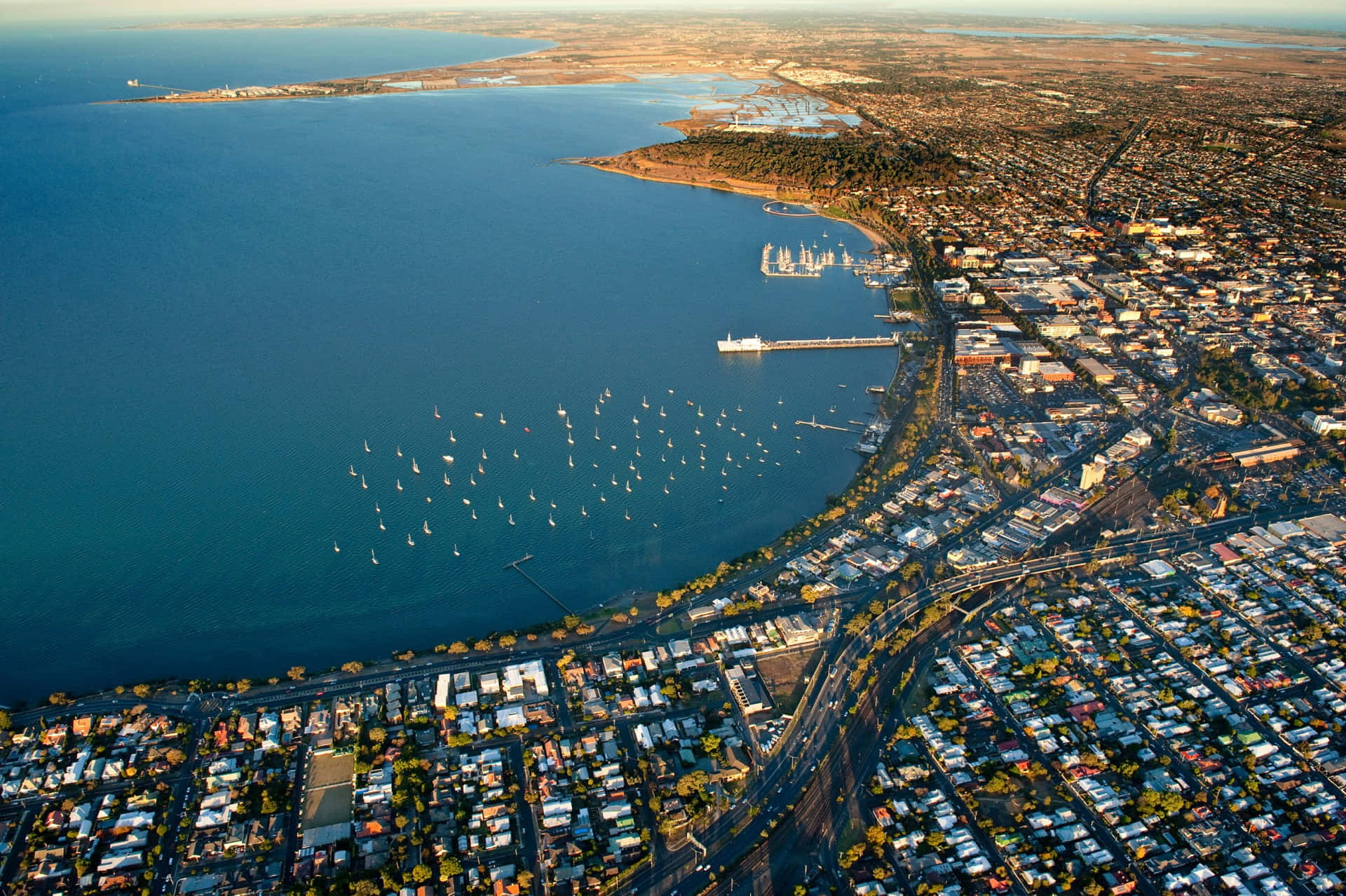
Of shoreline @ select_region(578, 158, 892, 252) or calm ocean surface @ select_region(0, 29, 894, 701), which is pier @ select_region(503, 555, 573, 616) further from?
shoreline @ select_region(578, 158, 892, 252)

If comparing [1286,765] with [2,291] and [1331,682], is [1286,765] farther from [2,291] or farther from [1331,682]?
[2,291]

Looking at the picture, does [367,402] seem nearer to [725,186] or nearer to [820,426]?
[820,426]

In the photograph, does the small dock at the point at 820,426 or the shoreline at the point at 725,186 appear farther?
the shoreline at the point at 725,186

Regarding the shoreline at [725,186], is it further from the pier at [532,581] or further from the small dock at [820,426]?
the pier at [532,581]

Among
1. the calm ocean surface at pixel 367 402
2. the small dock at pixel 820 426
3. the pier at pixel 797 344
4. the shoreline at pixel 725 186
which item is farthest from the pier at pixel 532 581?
the shoreline at pixel 725 186

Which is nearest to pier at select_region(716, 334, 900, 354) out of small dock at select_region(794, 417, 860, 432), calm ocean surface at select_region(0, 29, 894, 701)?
calm ocean surface at select_region(0, 29, 894, 701)

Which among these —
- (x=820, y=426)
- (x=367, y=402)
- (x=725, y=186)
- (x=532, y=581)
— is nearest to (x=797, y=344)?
(x=820, y=426)

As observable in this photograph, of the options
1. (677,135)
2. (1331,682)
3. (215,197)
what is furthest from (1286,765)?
(677,135)
